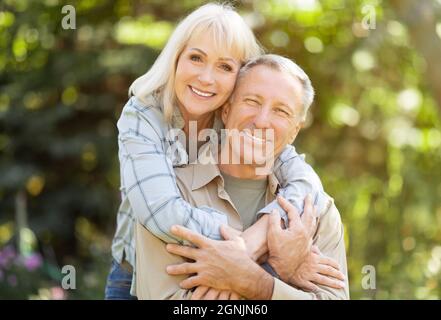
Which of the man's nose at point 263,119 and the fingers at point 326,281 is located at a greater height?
the man's nose at point 263,119

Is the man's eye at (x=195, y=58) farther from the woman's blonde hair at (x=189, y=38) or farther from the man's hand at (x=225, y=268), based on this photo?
the man's hand at (x=225, y=268)

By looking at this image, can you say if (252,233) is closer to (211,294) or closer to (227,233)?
(227,233)

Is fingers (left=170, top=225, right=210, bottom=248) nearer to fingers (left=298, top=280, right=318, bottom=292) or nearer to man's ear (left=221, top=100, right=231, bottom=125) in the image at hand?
fingers (left=298, top=280, right=318, bottom=292)

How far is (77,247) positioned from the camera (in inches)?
293

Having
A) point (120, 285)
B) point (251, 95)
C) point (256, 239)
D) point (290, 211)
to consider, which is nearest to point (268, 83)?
point (251, 95)

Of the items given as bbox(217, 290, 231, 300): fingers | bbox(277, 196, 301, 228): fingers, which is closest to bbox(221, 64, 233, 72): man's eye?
bbox(277, 196, 301, 228): fingers

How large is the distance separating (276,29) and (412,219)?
6.39 feet

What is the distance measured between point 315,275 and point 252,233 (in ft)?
0.87

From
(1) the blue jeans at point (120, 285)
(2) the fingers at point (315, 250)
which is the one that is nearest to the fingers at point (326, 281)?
(2) the fingers at point (315, 250)

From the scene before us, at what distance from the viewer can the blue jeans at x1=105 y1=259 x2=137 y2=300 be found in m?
3.24

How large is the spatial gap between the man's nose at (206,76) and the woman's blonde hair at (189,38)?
9 cm

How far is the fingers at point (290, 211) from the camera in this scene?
2.70 meters

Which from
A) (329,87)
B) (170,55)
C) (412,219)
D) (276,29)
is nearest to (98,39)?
(276,29)

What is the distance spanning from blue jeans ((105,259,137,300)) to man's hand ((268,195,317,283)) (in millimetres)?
803
